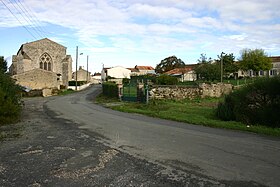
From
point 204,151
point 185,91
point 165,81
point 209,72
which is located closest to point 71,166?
point 204,151

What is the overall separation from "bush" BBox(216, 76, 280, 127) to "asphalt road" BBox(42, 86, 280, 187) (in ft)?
8.31

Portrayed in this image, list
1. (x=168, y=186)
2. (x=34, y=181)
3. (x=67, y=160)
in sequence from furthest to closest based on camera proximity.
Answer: (x=67, y=160) < (x=34, y=181) < (x=168, y=186)

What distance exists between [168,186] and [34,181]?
8.48ft

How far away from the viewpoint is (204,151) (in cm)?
866

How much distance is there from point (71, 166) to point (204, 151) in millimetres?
3703

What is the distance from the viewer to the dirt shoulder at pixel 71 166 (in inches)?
234

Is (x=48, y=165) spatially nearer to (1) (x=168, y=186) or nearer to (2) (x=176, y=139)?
(1) (x=168, y=186)

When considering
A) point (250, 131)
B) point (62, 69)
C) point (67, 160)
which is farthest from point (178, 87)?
point (62, 69)

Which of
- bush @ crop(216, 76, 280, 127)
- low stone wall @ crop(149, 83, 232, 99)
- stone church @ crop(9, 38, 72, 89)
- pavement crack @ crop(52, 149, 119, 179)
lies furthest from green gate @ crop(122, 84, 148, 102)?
stone church @ crop(9, 38, 72, 89)

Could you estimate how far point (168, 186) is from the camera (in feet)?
18.5

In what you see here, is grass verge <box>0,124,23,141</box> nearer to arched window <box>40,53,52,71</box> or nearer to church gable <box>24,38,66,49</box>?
church gable <box>24,38,66,49</box>

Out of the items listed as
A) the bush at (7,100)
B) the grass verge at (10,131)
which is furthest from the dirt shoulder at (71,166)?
the bush at (7,100)

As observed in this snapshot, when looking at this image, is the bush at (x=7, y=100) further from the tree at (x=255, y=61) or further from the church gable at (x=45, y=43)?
the tree at (x=255, y=61)

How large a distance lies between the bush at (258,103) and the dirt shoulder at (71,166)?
805 centimetres
